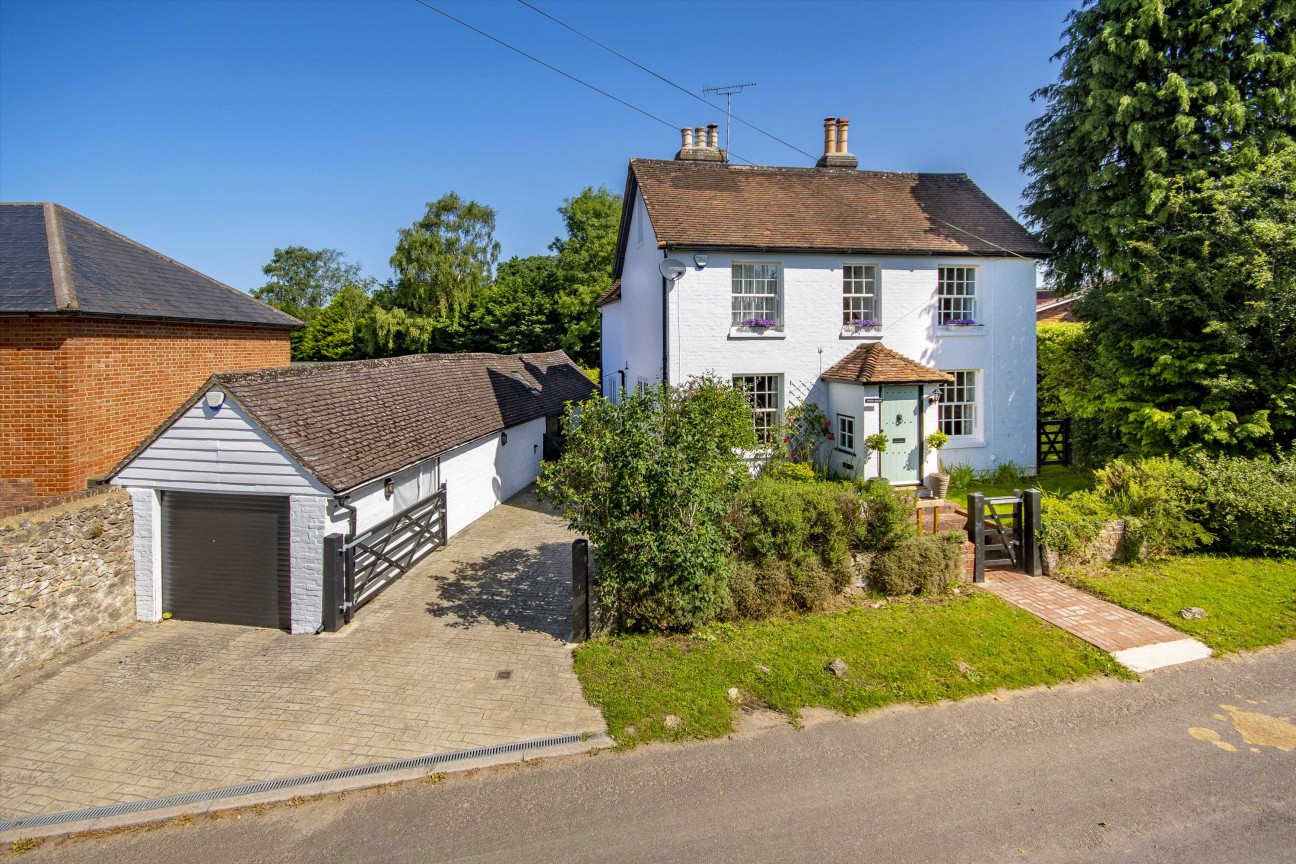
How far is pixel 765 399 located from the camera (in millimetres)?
17703

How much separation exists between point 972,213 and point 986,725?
662 inches

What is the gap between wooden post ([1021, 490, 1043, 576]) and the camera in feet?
37.4

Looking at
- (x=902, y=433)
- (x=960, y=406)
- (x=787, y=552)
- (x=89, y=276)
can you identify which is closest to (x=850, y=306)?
(x=902, y=433)

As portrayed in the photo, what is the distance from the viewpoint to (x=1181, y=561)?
11.8m

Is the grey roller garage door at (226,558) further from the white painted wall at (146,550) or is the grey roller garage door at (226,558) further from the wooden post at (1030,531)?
the wooden post at (1030,531)

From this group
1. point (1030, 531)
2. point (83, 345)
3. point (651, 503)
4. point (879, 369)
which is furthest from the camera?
point (879, 369)

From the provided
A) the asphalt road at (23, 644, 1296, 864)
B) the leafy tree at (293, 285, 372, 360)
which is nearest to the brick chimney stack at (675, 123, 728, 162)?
the asphalt road at (23, 644, 1296, 864)

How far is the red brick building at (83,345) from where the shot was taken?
10812mm

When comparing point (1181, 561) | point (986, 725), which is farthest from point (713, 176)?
point (986, 725)

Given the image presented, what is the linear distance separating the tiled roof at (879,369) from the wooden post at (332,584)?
39.5 feet

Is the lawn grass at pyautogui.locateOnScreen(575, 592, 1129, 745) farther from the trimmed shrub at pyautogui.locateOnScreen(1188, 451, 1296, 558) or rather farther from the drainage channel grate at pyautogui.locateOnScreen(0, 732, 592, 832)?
the trimmed shrub at pyautogui.locateOnScreen(1188, 451, 1296, 558)

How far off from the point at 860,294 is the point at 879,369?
2.97 m

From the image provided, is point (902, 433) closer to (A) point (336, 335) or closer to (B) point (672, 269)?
(B) point (672, 269)

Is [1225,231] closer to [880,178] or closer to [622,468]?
[880,178]
